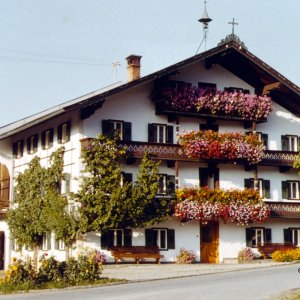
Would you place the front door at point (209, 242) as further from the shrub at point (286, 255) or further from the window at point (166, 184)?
the shrub at point (286, 255)

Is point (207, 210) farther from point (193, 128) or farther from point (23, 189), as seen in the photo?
point (23, 189)

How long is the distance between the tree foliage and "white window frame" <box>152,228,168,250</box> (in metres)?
1.61

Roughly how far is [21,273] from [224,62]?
21704 millimetres

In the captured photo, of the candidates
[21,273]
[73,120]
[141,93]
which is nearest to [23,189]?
[73,120]

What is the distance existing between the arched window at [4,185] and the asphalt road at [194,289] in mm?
21583

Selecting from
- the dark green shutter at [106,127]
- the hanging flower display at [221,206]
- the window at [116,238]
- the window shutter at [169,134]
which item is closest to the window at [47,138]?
the dark green shutter at [106,127]

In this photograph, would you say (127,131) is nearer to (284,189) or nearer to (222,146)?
(222,146)

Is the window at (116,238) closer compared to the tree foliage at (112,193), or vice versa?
the tree foliage at (112,193)

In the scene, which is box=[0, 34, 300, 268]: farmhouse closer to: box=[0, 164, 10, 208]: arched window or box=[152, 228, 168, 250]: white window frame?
box=[152, 228, 168, 250]: white window frame

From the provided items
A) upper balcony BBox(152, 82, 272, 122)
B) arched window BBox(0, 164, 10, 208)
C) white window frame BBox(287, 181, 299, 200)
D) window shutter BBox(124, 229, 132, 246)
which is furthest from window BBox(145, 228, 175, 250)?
arched window BBox(0, 164, 10, 208)

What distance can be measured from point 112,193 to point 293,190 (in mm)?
13370

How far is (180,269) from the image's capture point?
33.9 metres

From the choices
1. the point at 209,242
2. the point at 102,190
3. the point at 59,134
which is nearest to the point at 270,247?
the point at 209,242

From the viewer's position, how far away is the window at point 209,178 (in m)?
41.3
